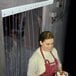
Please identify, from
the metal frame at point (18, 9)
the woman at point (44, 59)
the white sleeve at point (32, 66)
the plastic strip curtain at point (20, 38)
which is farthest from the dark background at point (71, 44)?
the white sleeve at point (32, 66)

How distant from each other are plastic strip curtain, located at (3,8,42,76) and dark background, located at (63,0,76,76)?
99 cm

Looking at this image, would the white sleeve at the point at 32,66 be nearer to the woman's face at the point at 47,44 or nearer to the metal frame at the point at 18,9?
the woman's face at the point at 47,44

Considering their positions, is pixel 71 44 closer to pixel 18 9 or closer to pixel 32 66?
pixel 32 66

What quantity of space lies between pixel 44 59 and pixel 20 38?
0.95 feet

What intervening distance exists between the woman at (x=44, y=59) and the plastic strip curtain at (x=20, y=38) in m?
0.19

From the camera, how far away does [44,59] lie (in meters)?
1.65

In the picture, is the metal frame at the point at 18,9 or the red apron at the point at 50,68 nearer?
the metal frame at the point at 18,9

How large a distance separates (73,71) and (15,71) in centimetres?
146

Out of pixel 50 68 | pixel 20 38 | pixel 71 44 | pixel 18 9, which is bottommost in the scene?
pixel 50 68

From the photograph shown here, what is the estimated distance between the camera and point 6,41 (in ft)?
5.25

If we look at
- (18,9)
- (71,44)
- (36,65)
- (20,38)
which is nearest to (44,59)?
(36,65)

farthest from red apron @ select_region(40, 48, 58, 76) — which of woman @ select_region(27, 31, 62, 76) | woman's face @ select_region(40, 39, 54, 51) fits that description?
woman's face @ select_region(40, 39, 54, 51)

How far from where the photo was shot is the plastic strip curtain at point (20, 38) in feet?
5.32

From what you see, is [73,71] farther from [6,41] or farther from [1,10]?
[1,10]
